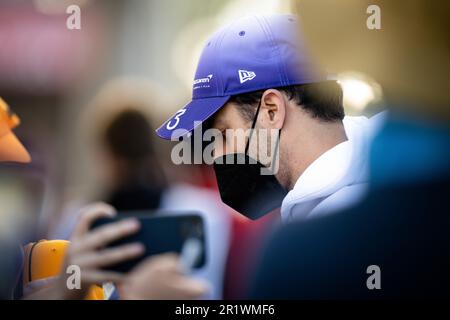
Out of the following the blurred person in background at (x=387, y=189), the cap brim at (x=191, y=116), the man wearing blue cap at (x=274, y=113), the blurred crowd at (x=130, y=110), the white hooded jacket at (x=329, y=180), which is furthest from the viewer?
the blurred crowd at (x=130, y=110)

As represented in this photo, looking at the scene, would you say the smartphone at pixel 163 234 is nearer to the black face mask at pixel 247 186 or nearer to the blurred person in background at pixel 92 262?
the blurred person in background at pixel 92 262

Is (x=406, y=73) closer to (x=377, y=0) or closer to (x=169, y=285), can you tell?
(x=377, y=0)

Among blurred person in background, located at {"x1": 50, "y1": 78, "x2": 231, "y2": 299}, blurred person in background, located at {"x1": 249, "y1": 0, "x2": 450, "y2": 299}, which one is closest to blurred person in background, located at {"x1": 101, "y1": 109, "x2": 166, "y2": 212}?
blurred person in background, located at {"x1": 50, "y1": 78, "x2": 231, "y2": 299}

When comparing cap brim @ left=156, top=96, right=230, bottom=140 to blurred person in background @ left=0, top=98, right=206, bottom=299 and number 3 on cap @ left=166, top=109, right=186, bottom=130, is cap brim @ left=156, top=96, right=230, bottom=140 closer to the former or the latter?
number 3 on cap @ left=166, top=109, right=186, bottom=130

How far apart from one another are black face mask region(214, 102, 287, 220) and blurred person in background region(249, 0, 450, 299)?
0.47 m

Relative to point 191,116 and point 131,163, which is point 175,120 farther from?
point 131,163

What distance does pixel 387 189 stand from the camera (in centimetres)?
132

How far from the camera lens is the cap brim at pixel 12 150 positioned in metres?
2.76

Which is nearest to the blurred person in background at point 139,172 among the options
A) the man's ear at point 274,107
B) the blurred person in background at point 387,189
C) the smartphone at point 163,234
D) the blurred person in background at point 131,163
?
the blurred person in background at point 131,163

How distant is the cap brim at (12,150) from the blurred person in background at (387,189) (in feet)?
4.17

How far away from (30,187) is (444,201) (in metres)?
1.87

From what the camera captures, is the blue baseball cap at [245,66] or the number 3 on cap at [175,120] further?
the number 3 on cap at [175,120]

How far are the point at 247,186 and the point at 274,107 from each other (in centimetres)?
39

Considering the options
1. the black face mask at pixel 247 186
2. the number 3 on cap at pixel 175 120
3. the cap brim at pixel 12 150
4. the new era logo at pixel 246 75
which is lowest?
the black face mask at pixel 247 186
